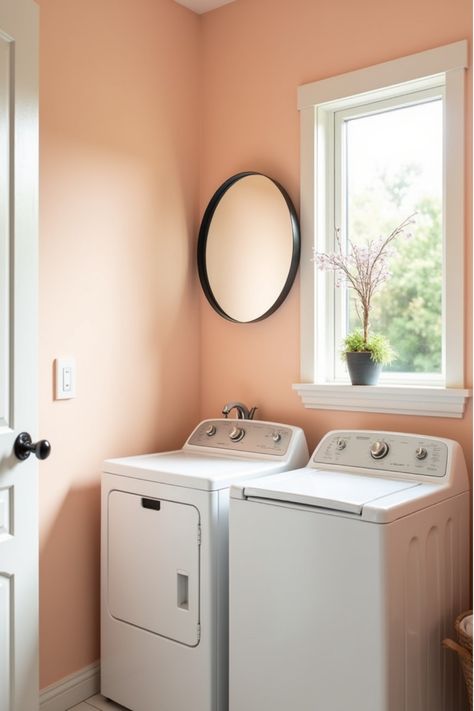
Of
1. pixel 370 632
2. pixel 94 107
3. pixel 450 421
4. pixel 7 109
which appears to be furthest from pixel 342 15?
pixel 370 632

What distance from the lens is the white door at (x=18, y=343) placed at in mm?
1782

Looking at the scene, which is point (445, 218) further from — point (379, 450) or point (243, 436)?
point (243, 436)

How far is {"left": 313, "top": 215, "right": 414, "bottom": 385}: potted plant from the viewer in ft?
7.71

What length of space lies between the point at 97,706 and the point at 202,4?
8.85 ft


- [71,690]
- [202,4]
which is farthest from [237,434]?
[202,4]

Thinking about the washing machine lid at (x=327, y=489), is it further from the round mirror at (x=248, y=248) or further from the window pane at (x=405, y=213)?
the round mirror at (x=248, y=248)

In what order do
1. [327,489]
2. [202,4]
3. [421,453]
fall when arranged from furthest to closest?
1. [202,4]
2. [421,453]
3. [327,489]

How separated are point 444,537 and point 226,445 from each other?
2.96ft

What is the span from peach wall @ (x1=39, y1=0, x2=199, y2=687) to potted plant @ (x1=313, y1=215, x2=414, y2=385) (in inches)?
27.2

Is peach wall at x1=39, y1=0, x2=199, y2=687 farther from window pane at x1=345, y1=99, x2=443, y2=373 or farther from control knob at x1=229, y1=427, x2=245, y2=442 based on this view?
window pane at x1=345, y1=99, x2=443, y2=373

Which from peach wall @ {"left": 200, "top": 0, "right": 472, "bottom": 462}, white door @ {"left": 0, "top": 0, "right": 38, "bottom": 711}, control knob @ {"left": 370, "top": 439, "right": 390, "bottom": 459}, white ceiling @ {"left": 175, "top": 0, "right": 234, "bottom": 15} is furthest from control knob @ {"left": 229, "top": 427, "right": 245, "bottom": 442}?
white ceiling @ {"left": 175, "top": 0, "right": 234, "bottom": 15}

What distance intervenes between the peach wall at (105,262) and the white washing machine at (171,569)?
0.13 meters

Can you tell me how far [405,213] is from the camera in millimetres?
2426

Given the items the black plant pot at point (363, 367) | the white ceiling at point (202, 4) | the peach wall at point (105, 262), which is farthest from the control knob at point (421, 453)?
the white ceiling at point (202, 4)
